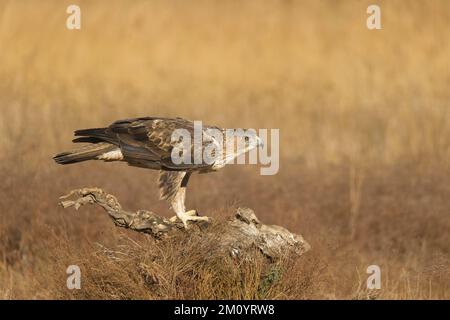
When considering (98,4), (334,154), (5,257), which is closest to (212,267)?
(5,257)

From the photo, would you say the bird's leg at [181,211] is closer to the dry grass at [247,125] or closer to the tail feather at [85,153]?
the dry grass at [247,125]

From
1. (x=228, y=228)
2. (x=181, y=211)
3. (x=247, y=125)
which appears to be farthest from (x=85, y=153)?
(x=247, y=125)

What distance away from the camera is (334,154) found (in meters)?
15.0

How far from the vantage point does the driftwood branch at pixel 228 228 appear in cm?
755

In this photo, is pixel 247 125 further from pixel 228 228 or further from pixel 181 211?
pixel 228 228

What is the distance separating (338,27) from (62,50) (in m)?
5.16

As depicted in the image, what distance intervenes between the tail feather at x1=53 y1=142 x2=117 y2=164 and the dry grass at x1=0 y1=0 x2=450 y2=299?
62 cm

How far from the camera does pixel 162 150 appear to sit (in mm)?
8125

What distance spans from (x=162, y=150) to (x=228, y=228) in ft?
2.91

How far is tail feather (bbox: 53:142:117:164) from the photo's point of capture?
7.76 m

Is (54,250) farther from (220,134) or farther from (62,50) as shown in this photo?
(62,50)

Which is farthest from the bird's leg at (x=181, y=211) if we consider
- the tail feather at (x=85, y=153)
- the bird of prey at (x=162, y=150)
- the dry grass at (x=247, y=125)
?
the tail feather at (x=85, y=153)

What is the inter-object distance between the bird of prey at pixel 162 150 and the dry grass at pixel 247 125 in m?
0.40

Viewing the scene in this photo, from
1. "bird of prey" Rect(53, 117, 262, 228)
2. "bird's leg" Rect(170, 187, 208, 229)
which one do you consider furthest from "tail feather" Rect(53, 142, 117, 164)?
"bird's leg" Rect(170, 187, 208, 229)
